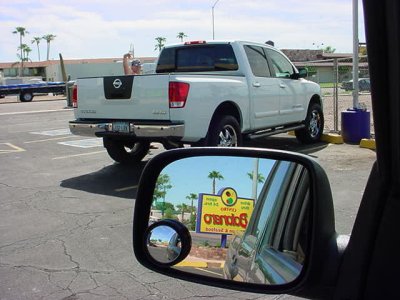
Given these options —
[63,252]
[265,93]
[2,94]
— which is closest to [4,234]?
[63,252]

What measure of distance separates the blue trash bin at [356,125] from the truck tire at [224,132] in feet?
12.3

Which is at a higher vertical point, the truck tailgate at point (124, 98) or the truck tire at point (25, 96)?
the truck tire at point (25, 96)

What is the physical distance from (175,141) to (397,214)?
6.31 metres

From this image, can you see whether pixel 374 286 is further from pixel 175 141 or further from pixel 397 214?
pixel 175 141

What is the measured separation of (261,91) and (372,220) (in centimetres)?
793

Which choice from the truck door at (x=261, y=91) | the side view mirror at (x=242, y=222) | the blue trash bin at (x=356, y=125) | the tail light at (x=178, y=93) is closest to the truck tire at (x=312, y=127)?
the blue trash bin at (x=356, y=125)

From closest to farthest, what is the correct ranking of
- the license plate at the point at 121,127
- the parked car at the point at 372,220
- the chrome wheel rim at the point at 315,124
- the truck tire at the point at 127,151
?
the parked car at the point at 372,220 < the license plate at the point at 121,127 < the truck tire at the point at 127,151 < the chrome wheel rim at the point at 315,124

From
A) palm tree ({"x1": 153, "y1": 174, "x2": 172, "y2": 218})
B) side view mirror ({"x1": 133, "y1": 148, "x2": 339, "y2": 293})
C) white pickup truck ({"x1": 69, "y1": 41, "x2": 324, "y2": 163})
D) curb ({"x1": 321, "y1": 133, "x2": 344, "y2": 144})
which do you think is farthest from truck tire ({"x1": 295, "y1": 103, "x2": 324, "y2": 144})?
side view mirror ({"x1": 133, "y1": 148, "x2": 339, "y2": 293})

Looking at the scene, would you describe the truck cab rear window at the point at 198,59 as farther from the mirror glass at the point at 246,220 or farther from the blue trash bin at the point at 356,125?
the mirror glass at the point at 246,220

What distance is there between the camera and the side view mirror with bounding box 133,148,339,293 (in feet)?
4.85

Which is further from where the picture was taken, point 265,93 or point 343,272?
point 265,93

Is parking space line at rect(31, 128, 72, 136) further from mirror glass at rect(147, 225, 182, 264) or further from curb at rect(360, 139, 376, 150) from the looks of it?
mirror glass at rect(147, 225, 182, 264)

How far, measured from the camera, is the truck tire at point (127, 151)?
9078 mm

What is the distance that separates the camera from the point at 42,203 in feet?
21.9
